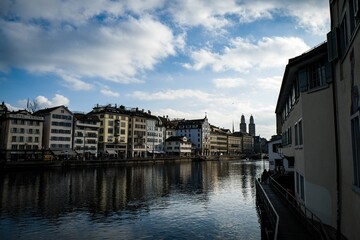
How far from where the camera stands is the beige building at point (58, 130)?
91875mm

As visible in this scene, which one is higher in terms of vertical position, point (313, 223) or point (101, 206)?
point (313, 223)

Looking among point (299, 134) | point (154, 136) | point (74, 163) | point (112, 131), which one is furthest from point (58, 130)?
point (299, 134)

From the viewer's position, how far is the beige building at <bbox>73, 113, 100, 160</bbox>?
10106 centimetres

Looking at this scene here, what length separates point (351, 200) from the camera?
11711 mm

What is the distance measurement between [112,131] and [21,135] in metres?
38.6

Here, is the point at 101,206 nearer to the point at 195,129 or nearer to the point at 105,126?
the point at 105,126

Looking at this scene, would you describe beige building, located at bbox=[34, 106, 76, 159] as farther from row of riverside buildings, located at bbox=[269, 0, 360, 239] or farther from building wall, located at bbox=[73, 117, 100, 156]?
row of riverside buildings, located at bbox=[269, 0, 360, 239]

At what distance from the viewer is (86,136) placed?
4117 inches

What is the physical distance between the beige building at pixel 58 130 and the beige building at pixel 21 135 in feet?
9.50

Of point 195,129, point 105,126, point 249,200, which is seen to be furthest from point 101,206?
point 195,129

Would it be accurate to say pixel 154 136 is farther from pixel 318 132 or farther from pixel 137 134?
pixel 318 132

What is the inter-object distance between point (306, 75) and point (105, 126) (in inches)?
4121

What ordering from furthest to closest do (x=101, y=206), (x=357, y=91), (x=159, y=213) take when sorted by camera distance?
(x=101, y=206) → (x=159, y=213) → (x=357, y=91)

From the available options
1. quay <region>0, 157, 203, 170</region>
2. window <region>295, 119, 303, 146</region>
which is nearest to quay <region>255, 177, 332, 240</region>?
window <region>295, 119, 303, 146</region>
